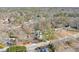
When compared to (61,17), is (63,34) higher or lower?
lower

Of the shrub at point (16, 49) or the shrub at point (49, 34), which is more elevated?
the shrub at point (49, 34)

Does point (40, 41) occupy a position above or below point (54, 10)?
below

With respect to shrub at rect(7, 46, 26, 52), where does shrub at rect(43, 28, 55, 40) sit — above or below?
above

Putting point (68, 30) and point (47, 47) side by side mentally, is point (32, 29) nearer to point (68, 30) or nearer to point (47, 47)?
point (47, 47)

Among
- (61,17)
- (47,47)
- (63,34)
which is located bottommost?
(47,47)

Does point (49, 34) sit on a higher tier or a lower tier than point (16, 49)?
higher
